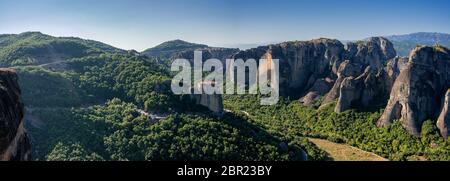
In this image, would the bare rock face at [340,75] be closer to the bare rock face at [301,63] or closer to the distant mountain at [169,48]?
the bare rock face at [301,63]

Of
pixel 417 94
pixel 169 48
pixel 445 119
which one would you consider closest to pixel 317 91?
pixel 417 94

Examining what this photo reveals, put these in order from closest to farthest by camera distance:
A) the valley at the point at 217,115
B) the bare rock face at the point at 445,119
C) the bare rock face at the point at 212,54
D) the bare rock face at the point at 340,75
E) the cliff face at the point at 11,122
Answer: the cliff face at the point at 11,122 < the valley at the point at 217,115 < the bare rock face at the point at 445,119 < the bare rock face at the point at 340,75 < the bare rock face at the point at 212,54

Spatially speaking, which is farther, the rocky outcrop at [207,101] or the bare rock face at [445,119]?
the bare rock face at [445,119]

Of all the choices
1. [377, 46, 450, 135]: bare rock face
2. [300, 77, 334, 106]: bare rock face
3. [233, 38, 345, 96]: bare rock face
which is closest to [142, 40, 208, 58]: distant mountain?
[233, 38, 345, 96]: bare rock face

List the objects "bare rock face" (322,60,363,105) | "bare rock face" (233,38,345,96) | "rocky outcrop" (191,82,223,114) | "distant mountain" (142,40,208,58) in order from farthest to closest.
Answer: "distant mountain" (142,40,208,58), "bare rock face" (233,38,345,96), "bare rock face" (322,60,363,105), "rocky outcrop" (191,82,223,114)

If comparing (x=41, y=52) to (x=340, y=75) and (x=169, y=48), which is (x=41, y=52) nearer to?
(x=340, y=75)

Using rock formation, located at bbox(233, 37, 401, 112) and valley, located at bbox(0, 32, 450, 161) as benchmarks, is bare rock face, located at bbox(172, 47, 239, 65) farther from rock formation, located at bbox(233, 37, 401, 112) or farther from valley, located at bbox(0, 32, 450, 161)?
valley, located at bbox(0, 32, 450, 161)

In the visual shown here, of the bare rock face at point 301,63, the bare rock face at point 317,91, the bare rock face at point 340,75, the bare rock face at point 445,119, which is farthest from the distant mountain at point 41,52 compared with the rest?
the bare rock face at point 445,119
